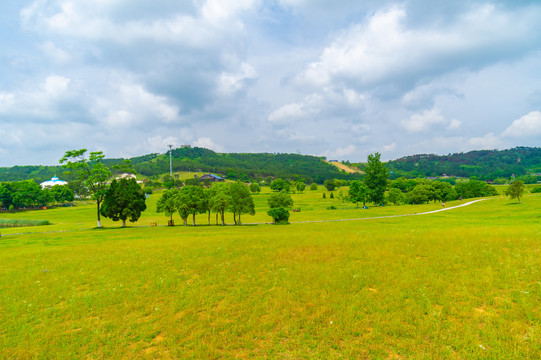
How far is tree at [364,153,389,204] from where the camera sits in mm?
92688

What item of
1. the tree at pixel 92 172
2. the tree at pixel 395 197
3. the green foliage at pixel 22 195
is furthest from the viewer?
the green foliage at pixel 22 195

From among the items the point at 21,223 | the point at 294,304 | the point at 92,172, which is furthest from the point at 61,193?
the point at 294,304

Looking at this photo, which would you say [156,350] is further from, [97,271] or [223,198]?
[223,198]

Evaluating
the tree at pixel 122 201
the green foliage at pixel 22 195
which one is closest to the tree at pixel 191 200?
the tree at pixel 122 201

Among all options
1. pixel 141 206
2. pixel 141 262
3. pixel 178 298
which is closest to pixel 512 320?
pixel 178 298

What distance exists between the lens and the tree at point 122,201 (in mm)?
52094

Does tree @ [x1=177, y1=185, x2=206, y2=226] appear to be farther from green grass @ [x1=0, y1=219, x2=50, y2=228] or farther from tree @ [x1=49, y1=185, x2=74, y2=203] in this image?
tree @ [x1=49, y1=185, x2=74, y2=203]

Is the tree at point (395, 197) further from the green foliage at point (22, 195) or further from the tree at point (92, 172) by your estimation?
the green foliage at point (22, 195)

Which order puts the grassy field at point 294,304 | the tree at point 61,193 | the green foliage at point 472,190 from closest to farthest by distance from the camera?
the grassy field at point 294,304 < the green foliage at point 472,190 < the tree at point 61,193

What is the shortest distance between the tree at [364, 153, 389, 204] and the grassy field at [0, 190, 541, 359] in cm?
7725

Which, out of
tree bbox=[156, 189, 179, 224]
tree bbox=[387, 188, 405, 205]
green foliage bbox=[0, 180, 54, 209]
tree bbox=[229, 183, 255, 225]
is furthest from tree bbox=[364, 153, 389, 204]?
green foliage bbox=[0, 180, 54, 209]

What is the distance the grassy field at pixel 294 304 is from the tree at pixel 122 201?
35444mm

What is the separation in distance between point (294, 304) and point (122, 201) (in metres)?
52.0

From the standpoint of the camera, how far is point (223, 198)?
171 ft
